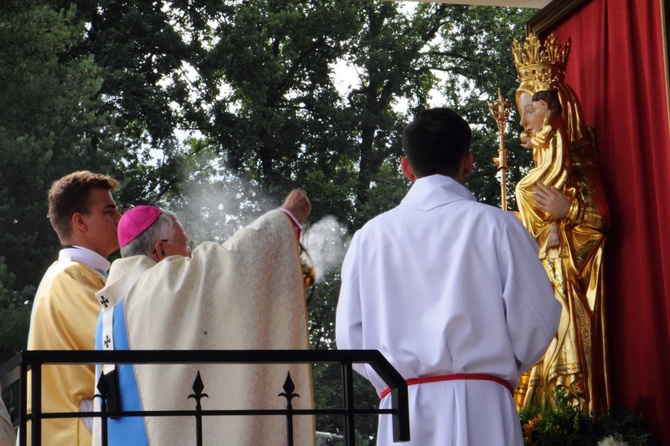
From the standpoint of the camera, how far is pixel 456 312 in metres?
2.71

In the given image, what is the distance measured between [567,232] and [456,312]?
82.1 inches

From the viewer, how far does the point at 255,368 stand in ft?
9.96

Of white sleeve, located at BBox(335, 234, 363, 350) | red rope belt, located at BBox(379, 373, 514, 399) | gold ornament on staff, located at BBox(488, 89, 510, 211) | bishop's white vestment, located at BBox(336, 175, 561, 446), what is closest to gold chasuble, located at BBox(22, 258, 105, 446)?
white sleeve, located at BBox(335, 234, 363, 350)

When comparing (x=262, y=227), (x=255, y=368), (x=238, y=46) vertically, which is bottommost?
(x=255, y=368)

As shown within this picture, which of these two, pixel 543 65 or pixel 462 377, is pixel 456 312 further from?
pixel 543 65

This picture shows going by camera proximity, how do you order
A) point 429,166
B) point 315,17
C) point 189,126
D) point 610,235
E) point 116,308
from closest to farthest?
point 429,166 → point 116,308 → point 610,235 → point 189,126 → point 315,17

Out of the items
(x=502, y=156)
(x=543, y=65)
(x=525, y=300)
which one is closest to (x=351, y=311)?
(x=525, y=300)

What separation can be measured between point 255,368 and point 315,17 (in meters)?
12.8

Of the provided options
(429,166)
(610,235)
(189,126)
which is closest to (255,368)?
(429,166)

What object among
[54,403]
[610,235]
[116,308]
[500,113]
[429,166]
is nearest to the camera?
[429,166]

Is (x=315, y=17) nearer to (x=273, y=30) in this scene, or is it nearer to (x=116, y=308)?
(x=273, y=30)

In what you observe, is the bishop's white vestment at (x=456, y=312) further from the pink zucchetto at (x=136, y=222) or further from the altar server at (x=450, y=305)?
the pink zucchetto at (x=136, y=222)

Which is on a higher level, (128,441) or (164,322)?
(164,322)

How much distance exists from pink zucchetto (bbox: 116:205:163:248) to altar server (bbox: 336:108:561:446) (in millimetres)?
733
